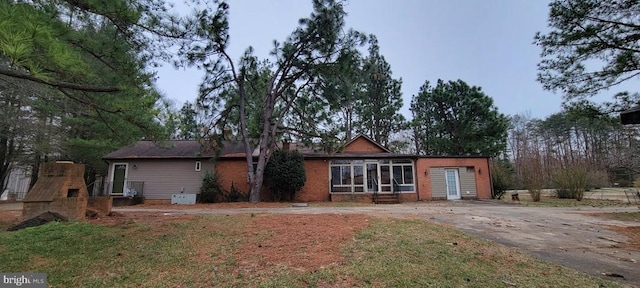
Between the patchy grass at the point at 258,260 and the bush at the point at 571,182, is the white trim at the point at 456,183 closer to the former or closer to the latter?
the bush at the point at 571,182

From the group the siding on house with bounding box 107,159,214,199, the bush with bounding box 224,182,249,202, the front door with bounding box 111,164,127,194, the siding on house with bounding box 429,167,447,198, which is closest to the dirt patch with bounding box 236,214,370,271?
the bush with bounding box 224,182,249,202

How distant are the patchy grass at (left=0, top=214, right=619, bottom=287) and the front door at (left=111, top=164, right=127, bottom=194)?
12.8 metres

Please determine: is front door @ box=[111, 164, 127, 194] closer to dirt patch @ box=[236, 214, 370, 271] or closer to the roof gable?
dirt patch @ box=[236, 214, 370, 271]

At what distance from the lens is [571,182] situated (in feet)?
55.8

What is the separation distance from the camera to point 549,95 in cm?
990

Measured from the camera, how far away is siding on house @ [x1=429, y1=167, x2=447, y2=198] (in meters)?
17.7

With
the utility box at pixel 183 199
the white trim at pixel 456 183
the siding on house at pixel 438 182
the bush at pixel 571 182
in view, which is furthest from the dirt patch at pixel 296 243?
the bush at pixel 571 182

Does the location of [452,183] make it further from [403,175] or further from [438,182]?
[403,175]

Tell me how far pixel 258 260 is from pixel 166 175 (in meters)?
15.7

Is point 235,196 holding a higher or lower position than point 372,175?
lower

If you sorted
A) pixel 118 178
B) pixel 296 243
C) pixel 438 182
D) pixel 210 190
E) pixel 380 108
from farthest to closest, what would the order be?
pixel 380 108 < pixel 438 182 < pixel 118 178 < pixel 210 190 < pixel 296 243

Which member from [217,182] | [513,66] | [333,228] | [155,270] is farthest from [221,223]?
[513,66]

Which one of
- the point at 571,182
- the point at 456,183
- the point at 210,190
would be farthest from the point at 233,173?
the point at 571,182

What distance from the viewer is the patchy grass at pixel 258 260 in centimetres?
330
